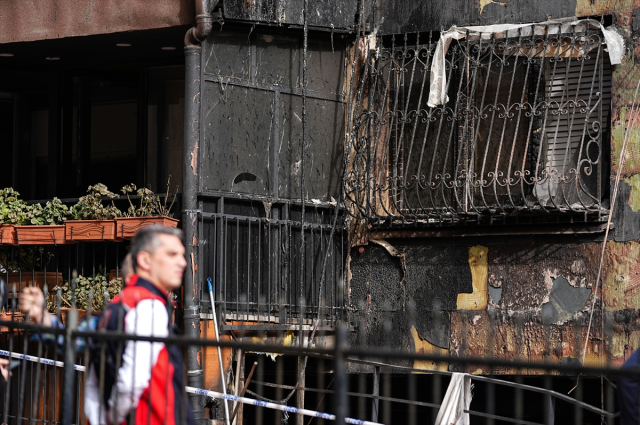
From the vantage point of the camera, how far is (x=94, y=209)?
8.95 m

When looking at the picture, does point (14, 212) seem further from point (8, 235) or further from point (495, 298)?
point (495, 298)

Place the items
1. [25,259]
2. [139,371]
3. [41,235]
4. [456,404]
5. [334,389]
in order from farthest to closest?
[25,259] < [41,235] < [456,404] < [334,389] < [139,371]

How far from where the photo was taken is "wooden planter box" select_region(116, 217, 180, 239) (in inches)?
336

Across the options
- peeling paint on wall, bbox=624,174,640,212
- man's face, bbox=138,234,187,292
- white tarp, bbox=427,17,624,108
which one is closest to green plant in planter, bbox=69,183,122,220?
white tarp, bbox=427,17,624,108

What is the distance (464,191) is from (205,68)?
2942 millimetres

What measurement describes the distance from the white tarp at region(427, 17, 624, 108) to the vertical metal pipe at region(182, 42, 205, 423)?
2.41m

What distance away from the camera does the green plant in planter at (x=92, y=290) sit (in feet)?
29.1

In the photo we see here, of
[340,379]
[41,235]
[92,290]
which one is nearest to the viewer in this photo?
[340,379]

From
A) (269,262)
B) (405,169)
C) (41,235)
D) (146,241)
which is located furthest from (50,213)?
(146,241)

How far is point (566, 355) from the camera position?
866 centimetres

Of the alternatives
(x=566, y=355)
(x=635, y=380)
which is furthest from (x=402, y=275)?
(x=635, y=380)

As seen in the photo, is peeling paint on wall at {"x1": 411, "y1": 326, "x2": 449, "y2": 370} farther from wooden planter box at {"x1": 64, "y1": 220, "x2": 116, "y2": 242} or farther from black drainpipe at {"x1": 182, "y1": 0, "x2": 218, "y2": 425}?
wooden planter box at {"x1": 64, "y1": 220, "x2": 116, "y2": 242}

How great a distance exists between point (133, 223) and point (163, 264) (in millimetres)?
4390

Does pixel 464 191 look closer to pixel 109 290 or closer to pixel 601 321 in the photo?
pixel 601 321
